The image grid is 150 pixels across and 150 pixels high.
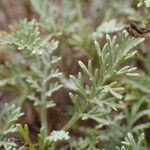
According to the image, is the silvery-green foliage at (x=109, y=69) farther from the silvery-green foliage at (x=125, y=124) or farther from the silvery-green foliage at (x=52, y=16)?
the silvery-green foliage at (x=52, y=16)

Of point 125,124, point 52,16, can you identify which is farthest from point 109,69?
point 52,16

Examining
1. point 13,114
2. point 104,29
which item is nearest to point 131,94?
point 104,29

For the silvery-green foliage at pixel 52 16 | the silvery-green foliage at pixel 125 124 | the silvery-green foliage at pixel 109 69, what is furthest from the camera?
the silvery-green foliage at pixel 52 16

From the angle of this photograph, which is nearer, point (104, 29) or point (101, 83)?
point (101, 83)

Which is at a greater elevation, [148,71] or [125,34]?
[125,34]

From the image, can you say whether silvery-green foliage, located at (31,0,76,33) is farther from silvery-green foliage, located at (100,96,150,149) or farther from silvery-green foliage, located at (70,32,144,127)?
silvery-green foliage, located at (70,32,144,127)

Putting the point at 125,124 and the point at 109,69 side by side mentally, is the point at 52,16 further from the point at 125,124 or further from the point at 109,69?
the point at 109,69

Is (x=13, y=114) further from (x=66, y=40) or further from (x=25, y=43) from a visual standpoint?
(x=66, y=40)

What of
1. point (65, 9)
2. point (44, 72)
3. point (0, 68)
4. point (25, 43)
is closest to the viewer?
point (25, 43)

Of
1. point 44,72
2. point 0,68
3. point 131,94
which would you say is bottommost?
point 131,94

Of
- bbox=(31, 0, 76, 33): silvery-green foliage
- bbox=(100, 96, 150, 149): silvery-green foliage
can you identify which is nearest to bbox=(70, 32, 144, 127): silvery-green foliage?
bbox=(100, 96, 150, 149): silvery-green foliage

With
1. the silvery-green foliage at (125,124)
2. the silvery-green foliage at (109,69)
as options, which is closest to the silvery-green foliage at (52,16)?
the silvery-green foliage at (125,124)
